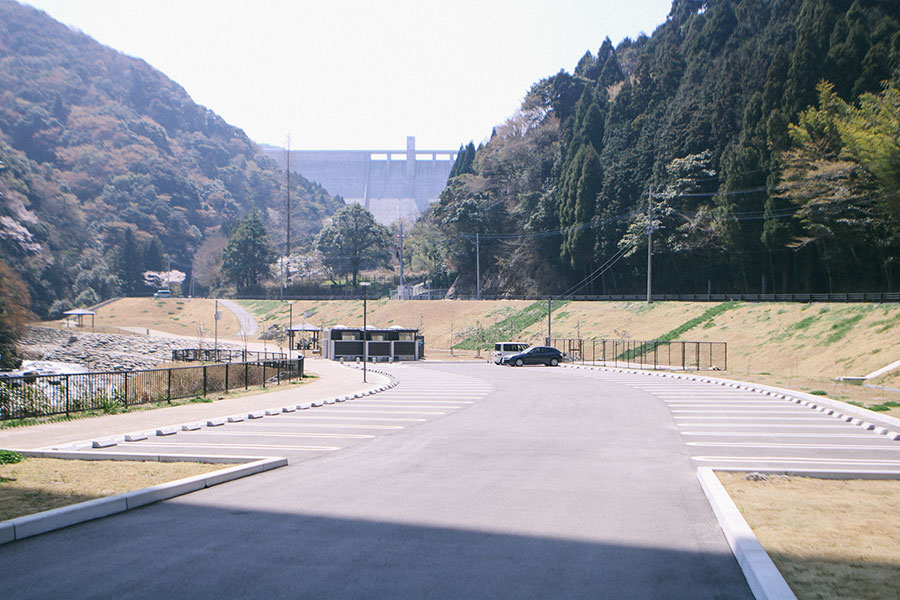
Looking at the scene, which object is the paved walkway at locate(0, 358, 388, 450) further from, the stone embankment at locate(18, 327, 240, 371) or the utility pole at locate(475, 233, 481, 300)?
the utility pole at locate(475, 233, 481, 300)

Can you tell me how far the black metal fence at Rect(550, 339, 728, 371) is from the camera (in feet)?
128

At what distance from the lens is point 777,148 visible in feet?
152

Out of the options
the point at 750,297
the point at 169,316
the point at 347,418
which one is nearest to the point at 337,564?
the point at 347,418

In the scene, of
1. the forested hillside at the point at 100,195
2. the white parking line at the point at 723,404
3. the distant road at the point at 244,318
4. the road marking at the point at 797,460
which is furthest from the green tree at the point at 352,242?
the road marking at the point at 797,460

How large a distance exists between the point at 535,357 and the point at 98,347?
43.8m

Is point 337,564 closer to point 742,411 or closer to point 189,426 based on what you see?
point 189,426

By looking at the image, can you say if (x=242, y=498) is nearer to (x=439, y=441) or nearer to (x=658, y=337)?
(x=439, y=441)

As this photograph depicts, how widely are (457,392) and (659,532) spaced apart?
17987 mm

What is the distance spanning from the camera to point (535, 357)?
43.2 meters

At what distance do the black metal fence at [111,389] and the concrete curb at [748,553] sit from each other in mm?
15034

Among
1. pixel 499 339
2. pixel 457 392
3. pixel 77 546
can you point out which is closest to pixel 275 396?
pixel 457 392

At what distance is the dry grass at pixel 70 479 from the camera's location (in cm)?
747

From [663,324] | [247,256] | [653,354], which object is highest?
[247,256]

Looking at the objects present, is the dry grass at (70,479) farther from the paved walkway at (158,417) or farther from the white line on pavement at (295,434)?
the white line on pavement at (295,434)
